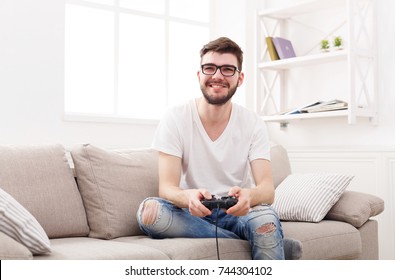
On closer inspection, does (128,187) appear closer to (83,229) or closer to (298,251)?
(83,229)

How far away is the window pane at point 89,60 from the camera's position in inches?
143

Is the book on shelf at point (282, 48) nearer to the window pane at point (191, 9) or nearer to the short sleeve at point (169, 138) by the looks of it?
the window pane at point (191, 9)

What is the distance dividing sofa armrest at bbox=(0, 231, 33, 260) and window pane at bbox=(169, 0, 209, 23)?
2.79 metres

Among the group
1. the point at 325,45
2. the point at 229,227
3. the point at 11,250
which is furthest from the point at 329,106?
the point at 11,250

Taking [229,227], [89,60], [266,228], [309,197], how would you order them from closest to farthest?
[266,228]
[229,227]
[309,197]
[89,60]

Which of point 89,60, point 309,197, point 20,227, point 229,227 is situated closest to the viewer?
point 20,227

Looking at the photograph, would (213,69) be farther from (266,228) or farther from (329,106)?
(329,106)

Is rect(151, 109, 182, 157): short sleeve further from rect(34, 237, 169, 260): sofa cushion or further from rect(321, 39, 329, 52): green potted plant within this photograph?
rect(321, 39, 329, 52): green potted plant

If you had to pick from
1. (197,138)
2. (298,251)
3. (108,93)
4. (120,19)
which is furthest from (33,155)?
(120,19)

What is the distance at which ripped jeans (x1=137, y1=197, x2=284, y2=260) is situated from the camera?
7.01 feet

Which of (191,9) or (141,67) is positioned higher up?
(191,9)

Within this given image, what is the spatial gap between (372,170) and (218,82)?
63.0 inches

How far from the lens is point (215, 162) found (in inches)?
92.6

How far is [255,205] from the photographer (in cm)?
226
